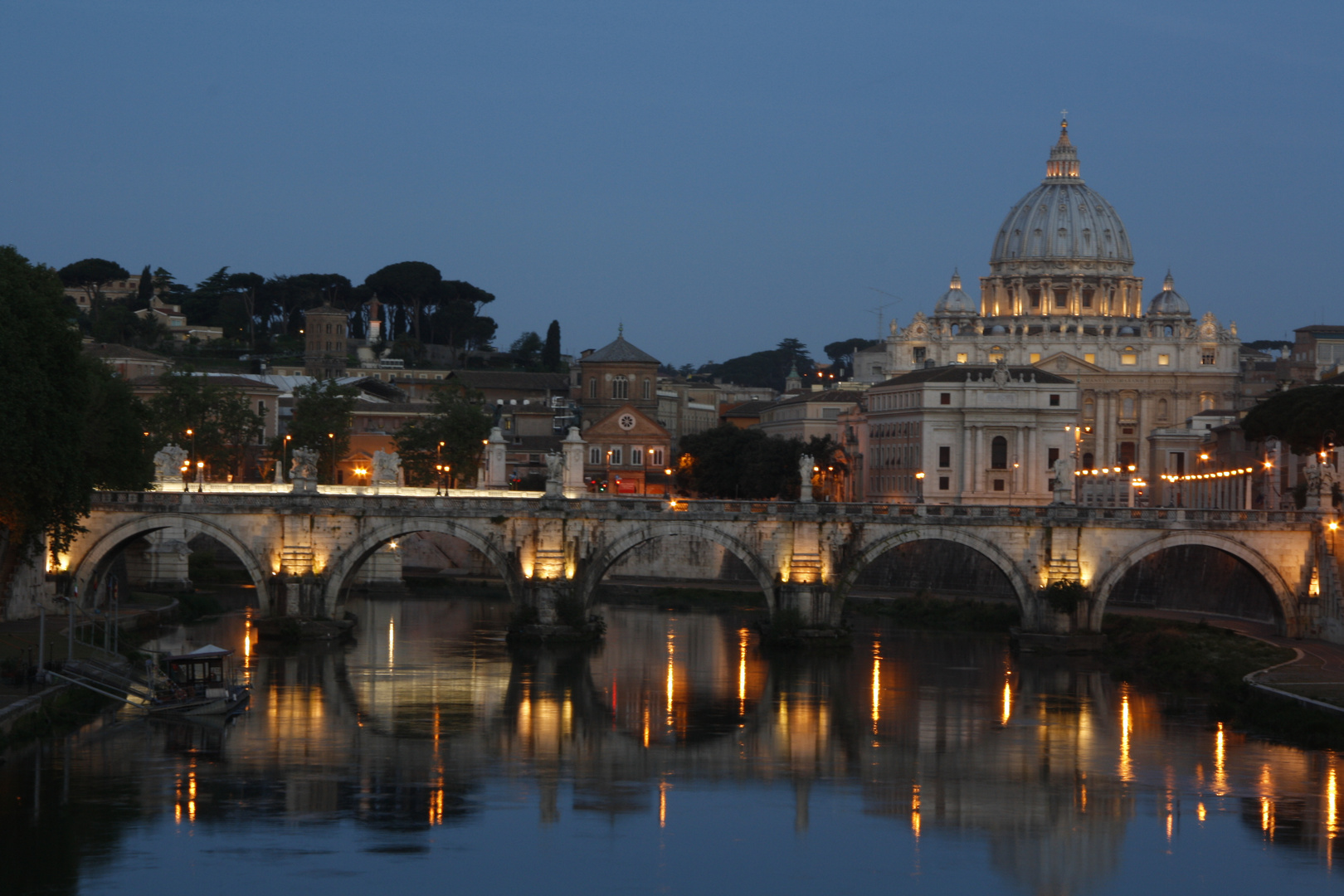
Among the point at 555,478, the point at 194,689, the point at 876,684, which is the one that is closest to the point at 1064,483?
the point at 876,684

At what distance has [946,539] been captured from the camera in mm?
60625

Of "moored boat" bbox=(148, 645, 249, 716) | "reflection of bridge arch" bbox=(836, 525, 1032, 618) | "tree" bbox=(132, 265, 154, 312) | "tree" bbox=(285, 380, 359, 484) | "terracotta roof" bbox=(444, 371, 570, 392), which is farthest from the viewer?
"tree" bbox=(132, 265, 154, 312)

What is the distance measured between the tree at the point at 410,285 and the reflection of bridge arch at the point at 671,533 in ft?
357

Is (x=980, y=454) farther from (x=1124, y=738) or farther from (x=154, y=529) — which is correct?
(x=1124, y=738)

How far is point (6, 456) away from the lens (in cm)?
4519

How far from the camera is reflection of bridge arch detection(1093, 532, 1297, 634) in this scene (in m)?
58.6

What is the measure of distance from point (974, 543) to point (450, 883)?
32292 mm

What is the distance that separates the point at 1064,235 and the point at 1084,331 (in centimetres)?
1253

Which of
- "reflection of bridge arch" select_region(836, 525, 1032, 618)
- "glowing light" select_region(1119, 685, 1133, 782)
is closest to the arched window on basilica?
"reflection of bridge arch" select_region(836, 525, 1032, 618)

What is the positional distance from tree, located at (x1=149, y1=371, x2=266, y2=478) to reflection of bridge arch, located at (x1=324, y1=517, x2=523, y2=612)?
3198 cm

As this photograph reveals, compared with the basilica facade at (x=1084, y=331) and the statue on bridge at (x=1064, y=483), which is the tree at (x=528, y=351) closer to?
the basilica facade at (x=1084, y=331)

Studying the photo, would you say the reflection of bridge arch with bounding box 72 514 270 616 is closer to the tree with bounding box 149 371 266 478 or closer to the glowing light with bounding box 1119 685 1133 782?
the glowing light with bounding box 1119 685 1133 782

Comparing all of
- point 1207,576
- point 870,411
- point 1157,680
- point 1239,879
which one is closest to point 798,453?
point 870,411

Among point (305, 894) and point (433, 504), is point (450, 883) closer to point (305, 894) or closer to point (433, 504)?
point (305, 894)
